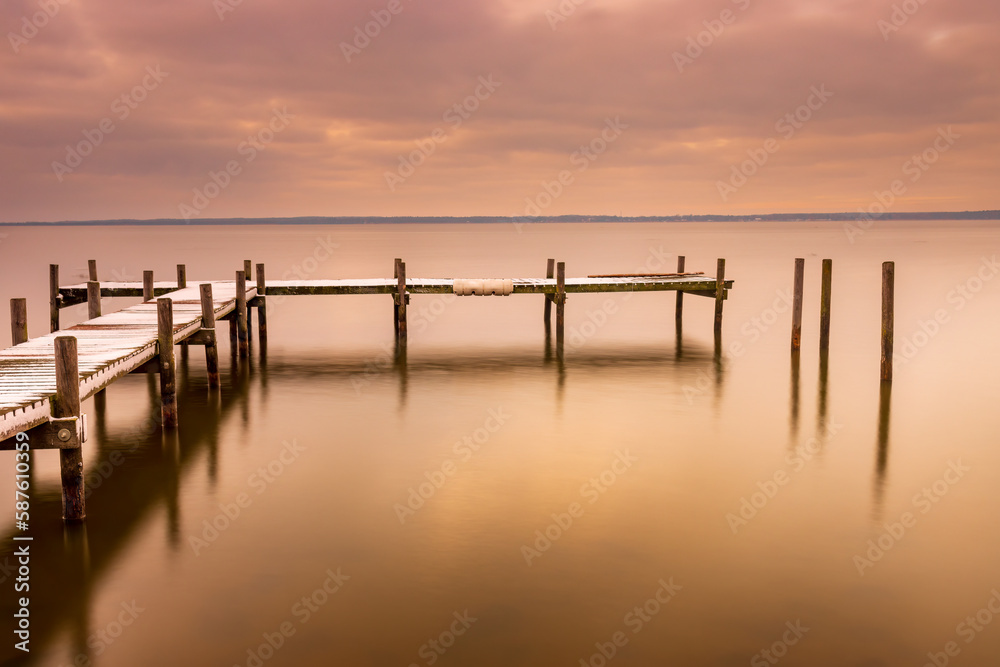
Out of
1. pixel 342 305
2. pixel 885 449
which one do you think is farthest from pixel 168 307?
pixel 342 305

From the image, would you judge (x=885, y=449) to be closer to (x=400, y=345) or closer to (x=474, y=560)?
(x=474, y=560)

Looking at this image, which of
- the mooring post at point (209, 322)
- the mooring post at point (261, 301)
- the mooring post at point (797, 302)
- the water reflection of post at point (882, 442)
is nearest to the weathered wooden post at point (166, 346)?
the mooring post at point (209, 322)

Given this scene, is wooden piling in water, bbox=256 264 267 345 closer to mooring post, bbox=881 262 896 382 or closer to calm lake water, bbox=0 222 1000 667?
calm lake water, bbox=0 222 1000 667

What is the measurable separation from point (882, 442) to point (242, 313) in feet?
46.1

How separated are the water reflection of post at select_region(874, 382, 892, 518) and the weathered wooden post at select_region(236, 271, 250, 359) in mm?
13700

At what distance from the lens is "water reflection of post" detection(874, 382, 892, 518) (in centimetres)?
1106

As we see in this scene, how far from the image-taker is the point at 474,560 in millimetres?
8734

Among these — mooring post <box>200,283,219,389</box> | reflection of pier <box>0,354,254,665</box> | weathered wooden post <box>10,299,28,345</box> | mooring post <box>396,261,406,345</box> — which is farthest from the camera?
mooring post <box>396,261,406,345</box>

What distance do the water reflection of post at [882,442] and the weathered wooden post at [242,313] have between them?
13700 mm

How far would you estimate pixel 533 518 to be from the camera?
9945 mm

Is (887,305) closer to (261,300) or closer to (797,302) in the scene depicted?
(797,302)

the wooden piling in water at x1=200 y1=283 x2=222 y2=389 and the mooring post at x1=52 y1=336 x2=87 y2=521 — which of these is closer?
the mooring post at x1=52 y1=336 x2=87 y2=521

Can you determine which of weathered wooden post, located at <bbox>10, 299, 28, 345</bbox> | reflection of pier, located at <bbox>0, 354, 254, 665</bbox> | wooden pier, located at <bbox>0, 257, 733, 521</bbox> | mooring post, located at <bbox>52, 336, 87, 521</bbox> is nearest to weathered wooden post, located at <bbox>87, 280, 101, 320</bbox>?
wooden pier, located at <bbox>0, 257, 733, 521</bbox>

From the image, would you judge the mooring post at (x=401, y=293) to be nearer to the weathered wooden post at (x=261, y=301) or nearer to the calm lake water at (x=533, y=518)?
the calm lake water at (x=533, y=518)
